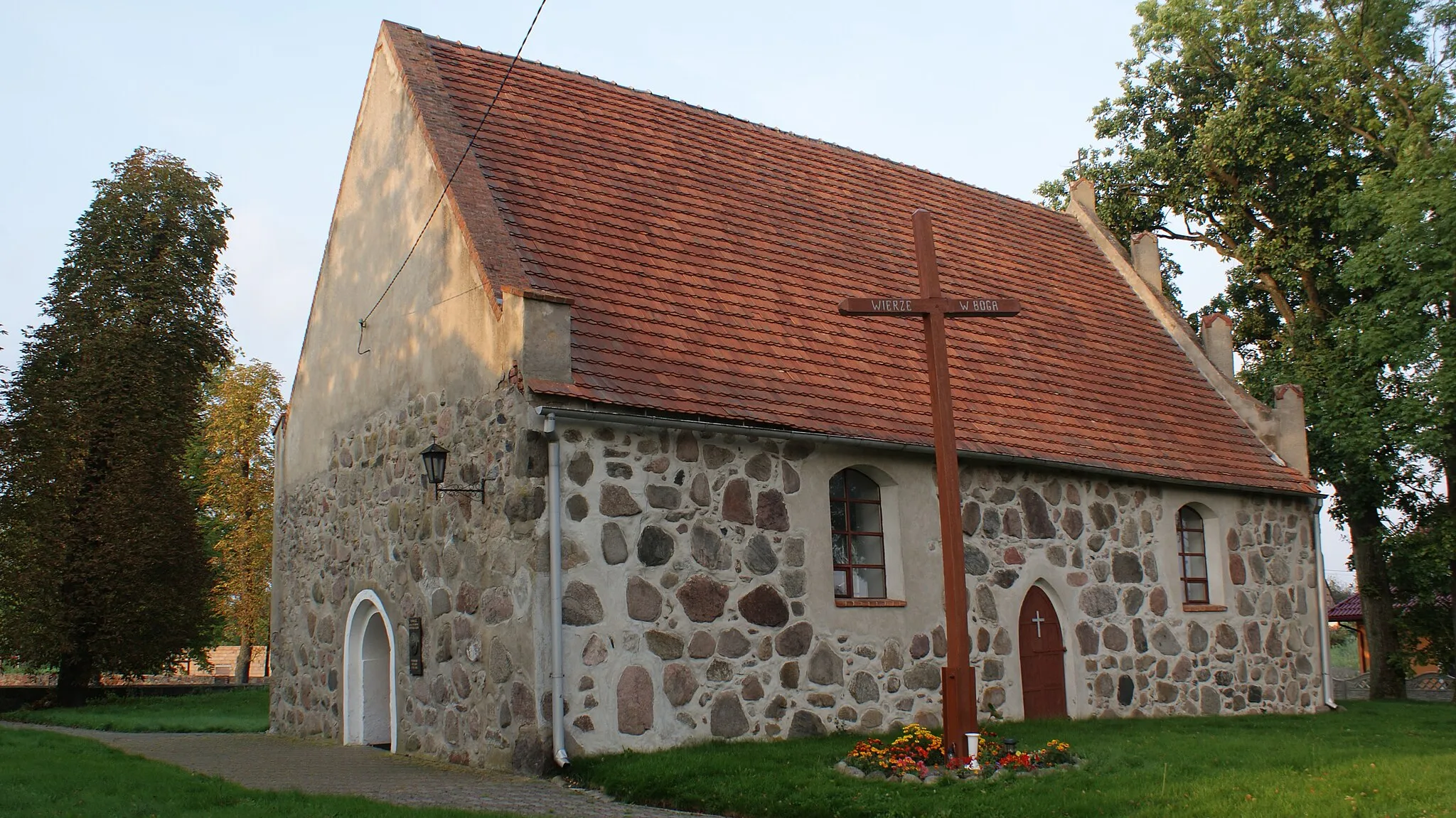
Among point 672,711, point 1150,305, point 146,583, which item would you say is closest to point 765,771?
point 672,711

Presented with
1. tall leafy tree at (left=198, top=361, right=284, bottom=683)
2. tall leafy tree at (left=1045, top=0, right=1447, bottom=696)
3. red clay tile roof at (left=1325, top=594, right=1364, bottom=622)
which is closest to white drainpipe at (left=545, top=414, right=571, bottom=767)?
tall leafy tree at (left=1045, top=0, right=1447, bottom=696)

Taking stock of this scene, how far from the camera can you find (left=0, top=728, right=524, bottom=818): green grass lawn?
7488 mm

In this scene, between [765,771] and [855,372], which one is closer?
[765,771]

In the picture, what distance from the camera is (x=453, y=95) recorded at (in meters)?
13.4

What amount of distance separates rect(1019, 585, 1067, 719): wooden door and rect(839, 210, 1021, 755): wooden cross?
3911 millimetres

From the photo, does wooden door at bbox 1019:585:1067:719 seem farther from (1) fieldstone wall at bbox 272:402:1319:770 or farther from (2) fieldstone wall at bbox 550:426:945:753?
(2) fieldstone wall at bbox 550:426:945:753

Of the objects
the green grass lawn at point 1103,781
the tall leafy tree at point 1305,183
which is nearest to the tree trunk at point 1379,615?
the tall leafy tree at point 1305,183

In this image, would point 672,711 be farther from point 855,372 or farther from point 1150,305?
point 1150,305

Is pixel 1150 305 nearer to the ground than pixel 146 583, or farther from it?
farther from it

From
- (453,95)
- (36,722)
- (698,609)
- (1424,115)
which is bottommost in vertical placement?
(36,722)

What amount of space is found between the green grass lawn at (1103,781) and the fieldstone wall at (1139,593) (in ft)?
6.34

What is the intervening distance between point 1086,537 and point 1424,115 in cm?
1047

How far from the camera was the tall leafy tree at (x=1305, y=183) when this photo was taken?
19.4 m

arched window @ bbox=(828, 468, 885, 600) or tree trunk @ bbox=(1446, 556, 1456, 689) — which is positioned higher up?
arched window @ bbox=(828, 468, 885, 600)
